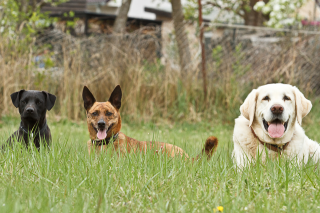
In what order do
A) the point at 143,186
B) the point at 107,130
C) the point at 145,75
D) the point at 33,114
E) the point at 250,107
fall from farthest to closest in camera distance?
1. the point at 145,75
2. the point at 33,114
3. the point at 107,130
4. the point at 250,107
5. the point at 143,186

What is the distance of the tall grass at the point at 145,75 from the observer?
801 centimetres

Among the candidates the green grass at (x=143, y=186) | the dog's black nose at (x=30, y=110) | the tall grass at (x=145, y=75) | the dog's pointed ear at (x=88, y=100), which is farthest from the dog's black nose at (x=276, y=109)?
the tall grass at (x=145, y=75)

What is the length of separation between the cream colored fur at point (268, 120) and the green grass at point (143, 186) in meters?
0.33

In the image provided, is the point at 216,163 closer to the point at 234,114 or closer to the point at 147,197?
the point at 147,197

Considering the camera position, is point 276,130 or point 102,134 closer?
point 276,130

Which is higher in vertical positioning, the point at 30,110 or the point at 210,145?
the point at 30,110

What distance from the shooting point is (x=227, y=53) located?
30.2 ft

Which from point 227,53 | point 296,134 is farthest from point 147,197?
point 227,53

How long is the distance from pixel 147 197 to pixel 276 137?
154cm

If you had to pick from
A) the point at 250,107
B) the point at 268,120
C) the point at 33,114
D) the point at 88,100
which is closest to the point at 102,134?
the point at 88,100

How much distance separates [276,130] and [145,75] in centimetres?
518

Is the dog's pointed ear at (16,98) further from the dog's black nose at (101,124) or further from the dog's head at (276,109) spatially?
the dog's head at (276,109)

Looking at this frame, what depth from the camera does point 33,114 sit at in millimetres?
4047

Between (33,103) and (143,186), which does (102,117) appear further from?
(143,186)
